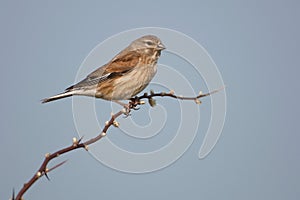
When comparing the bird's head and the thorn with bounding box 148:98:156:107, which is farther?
the bird's head

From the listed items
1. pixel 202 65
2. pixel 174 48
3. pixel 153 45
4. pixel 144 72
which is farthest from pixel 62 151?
pixel 153 45

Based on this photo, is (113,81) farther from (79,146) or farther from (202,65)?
(79,146)

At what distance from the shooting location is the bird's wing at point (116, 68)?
6.06 metres

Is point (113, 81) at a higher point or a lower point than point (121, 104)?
higher

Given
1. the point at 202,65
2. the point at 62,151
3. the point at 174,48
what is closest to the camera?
the point at 62,151

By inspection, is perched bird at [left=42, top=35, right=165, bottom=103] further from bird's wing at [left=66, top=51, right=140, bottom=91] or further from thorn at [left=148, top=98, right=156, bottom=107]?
thorn at [left=148, top=98, right=156, bottom=107]

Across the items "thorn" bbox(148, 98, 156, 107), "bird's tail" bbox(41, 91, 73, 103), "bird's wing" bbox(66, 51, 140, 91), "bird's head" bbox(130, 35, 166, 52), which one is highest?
"bird's head" bbox(130, 35, 166, 52)

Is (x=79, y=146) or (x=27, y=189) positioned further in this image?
(x=79, y=146)

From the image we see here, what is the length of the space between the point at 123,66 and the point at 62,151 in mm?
3874

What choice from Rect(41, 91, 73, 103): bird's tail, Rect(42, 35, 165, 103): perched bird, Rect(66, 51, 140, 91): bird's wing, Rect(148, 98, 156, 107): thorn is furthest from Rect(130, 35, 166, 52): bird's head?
Rect(148, 98, 156, 107): thorn

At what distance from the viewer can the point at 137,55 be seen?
6332mm

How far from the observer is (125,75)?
236 inches

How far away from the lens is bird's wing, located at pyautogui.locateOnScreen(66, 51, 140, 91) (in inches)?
239

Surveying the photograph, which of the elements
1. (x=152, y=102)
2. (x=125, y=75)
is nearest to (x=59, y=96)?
(x=125, y=75)
